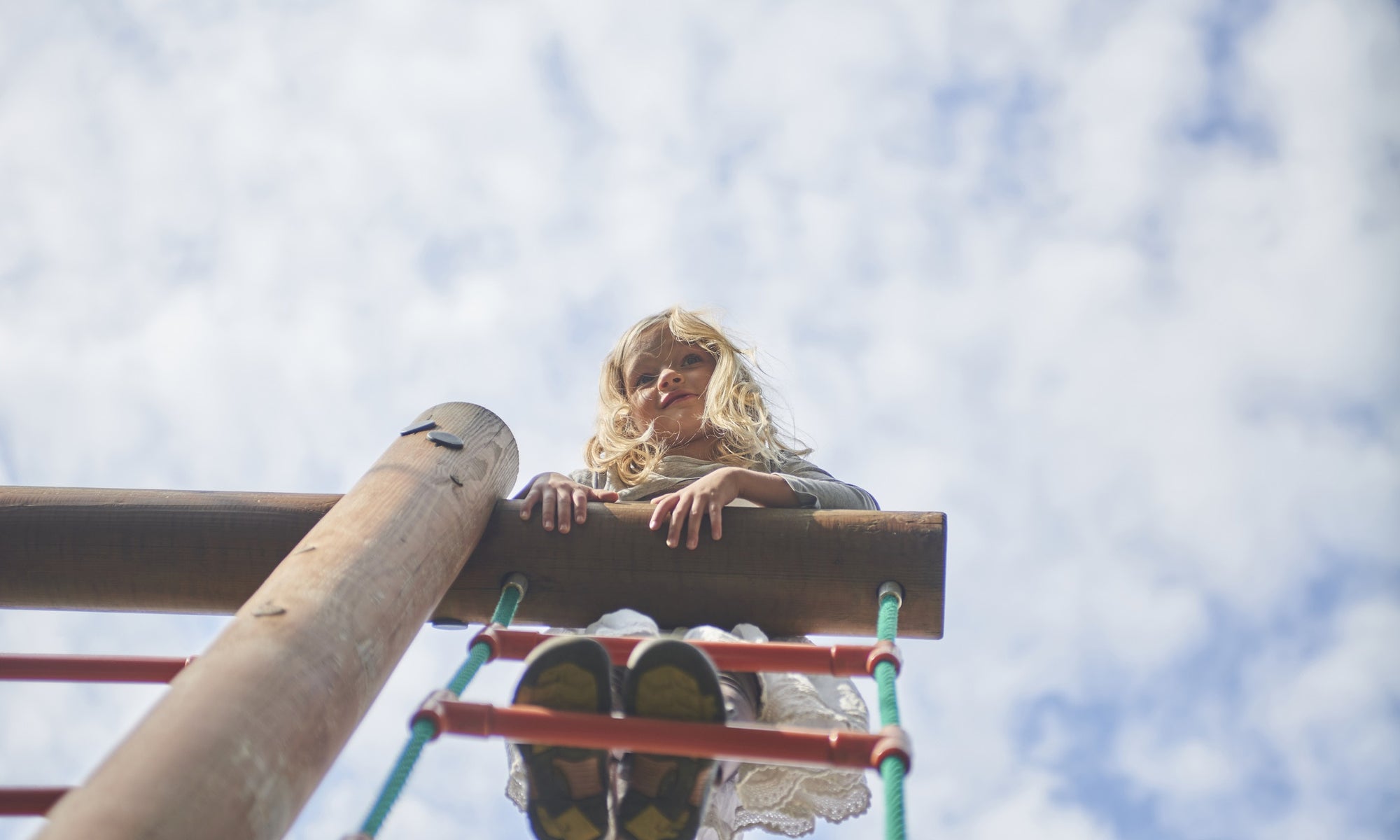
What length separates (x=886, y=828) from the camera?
1539mm

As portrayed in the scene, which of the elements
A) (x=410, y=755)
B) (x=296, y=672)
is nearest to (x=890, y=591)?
(x=410, y=755)

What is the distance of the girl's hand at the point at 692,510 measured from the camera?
2352mm

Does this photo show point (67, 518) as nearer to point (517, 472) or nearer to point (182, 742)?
point (517, 472)

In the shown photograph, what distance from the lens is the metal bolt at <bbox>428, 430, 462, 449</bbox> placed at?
7.83ft

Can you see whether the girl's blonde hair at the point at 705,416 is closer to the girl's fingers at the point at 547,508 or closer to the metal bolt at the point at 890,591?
the girl's fingers at the point at 547,508

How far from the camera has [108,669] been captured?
206 cm

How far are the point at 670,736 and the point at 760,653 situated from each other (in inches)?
13.9

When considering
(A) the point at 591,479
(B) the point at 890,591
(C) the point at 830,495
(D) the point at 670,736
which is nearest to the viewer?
(D) the point at 670,736

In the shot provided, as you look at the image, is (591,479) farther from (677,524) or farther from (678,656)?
→ (678,656)

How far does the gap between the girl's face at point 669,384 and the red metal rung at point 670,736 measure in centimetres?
179

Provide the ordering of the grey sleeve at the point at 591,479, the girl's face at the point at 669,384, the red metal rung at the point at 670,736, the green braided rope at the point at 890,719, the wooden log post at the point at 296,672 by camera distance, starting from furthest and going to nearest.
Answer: the girl's face at the point at 669,384
the grey sleeve at the point at 591,479
the red metal rung at the point at 670,736
the green braided rope at the point at 890,719
the wooden log post at the point at 296,672

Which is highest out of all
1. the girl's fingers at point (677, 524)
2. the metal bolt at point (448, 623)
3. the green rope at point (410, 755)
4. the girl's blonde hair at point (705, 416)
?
the girl's blonde hair at point (705, 416)

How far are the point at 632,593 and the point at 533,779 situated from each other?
0.61 metres

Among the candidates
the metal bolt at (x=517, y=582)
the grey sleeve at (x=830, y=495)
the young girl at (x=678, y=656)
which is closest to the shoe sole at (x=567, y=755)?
the young girl at (x=678, y=656)
